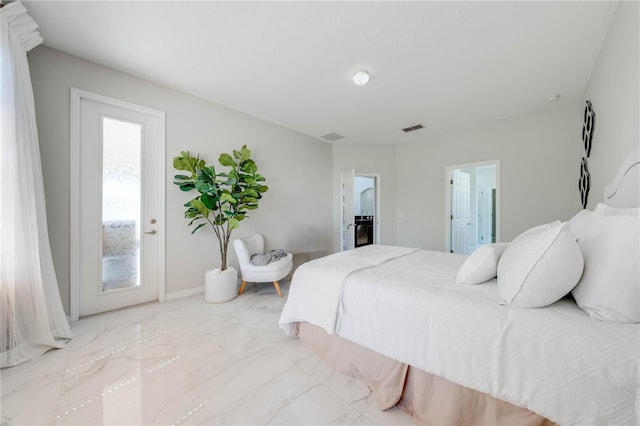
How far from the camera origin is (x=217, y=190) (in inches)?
108

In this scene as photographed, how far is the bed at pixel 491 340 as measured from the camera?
2.70ft

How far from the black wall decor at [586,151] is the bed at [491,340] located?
134 centimetres

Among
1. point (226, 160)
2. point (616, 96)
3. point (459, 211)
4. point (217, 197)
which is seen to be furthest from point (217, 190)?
Answer: point (459, 211)

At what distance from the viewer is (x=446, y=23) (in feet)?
6.02

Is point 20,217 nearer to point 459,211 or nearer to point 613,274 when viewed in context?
point 613,274

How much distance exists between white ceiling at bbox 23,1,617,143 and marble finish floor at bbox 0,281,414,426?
2.63 meters

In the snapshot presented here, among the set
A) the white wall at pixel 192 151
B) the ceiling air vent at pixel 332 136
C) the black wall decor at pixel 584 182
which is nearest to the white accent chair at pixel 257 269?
the white wall at pixel 192 151

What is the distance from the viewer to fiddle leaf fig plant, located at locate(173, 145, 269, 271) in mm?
2688

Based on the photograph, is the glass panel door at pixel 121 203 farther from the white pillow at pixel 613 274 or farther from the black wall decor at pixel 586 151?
the black wall decor at pixel 586 151

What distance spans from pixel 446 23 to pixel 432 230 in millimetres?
3529

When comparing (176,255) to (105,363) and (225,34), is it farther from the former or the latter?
(225,34)

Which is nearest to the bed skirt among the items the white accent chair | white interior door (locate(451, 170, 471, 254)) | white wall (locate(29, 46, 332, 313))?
the white accent chair

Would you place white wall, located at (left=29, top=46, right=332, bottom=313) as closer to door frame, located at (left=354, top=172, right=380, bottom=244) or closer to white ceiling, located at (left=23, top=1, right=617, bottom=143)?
white ceiling, located at (left=23, top=1, right=617, bottom=143)

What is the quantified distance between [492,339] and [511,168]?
150 inches
